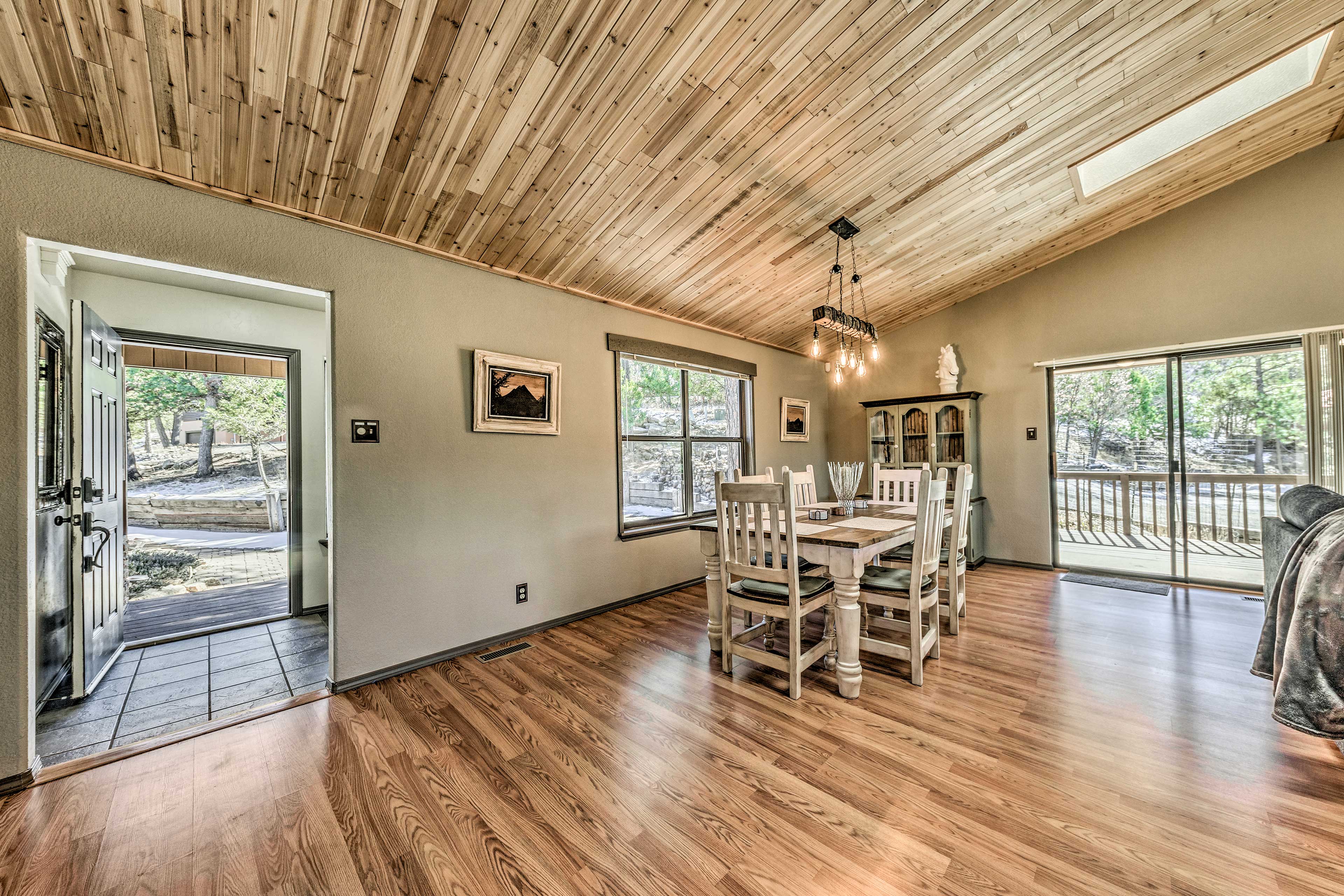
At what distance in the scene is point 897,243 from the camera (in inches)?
148

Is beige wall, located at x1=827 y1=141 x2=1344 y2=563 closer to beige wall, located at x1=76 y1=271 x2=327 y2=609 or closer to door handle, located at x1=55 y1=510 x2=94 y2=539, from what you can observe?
beige wall, located at x1=76 y1=271 x2=327 y2=609

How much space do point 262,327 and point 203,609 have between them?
2073mm

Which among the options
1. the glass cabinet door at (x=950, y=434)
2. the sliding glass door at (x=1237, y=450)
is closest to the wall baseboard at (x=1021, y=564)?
the sliding glass door at (x=1237, y=450)

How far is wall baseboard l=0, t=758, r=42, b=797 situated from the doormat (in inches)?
241

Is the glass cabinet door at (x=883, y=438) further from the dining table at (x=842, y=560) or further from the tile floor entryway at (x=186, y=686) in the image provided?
the tile floor entryway at (x=186, y=686)

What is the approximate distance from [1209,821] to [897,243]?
3507 mm

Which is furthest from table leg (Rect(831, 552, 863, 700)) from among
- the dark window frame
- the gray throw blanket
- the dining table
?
the dark window frame

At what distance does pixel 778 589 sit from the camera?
254 centimetres

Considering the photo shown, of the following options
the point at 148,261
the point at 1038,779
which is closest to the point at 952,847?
the point at 1038,779

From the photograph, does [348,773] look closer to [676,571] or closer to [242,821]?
[242,821]

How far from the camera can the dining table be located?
91.4 inches

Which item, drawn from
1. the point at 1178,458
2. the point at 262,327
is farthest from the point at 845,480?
the point at 262,327

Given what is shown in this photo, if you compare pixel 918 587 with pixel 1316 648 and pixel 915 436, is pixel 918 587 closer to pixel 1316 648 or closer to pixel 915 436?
pixel 1316 648

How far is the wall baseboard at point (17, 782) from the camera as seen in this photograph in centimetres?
172
